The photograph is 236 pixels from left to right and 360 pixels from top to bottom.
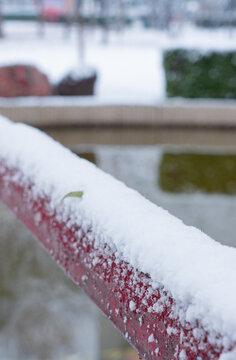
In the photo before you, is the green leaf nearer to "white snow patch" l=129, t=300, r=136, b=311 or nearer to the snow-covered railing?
the snow-covered railing

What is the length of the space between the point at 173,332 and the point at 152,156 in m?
6.74

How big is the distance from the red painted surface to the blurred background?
313cm

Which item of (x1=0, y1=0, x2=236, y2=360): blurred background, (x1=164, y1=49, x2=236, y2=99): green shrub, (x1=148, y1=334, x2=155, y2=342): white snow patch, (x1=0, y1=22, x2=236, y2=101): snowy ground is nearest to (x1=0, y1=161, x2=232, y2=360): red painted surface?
(x1=148, y1=334, x2=155, y2=342): white snow patch

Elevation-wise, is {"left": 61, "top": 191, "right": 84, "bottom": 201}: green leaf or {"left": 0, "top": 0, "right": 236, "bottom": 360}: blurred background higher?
{"left": 61, "top": 191, "right": 84, "bottom": 201}: green leaf

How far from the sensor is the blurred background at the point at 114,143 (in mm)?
4273

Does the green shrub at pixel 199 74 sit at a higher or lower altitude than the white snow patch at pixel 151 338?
lower

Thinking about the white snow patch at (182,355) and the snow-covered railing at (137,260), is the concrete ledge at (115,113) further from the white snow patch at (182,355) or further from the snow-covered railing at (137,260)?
the white snow patch at (182,355)

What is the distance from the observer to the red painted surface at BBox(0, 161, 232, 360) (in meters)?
0.59

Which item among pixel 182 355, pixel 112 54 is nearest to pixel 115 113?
pixel 182 355

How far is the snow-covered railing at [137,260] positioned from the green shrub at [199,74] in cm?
953

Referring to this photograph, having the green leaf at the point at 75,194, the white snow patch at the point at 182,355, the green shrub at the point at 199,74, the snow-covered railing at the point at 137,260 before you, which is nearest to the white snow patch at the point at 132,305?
the snow-covered railing at the point at 137,260

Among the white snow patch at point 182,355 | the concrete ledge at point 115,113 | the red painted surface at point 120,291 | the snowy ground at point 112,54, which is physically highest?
the white snow patch at point 182,355

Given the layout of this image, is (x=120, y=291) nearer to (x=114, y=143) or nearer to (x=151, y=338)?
(x=151, y=338)

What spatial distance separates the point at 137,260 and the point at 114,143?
7.35 m
